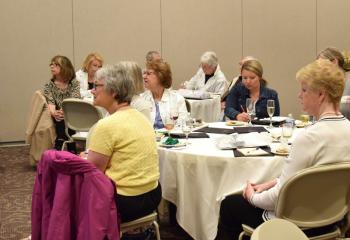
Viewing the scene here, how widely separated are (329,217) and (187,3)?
6464 millimetres

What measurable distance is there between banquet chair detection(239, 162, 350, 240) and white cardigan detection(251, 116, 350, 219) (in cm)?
9

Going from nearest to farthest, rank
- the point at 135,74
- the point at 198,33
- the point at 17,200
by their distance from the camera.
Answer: the point at 135,74 < the point at 17,200 < the point at 198,33

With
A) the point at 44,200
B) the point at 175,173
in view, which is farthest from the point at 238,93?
the point at 44,200

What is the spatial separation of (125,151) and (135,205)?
309 mm

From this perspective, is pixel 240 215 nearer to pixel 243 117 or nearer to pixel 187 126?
pixel 187 126

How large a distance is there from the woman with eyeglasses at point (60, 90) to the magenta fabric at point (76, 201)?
141 inches

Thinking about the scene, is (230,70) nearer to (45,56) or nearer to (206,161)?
(45,56)


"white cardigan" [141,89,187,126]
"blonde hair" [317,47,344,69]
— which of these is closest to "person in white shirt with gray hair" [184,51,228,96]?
"blonde hair" [317,47,344,69]

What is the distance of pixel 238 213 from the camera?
9.14 ft

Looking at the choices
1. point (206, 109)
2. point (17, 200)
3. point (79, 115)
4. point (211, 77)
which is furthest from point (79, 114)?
point (211, 77)

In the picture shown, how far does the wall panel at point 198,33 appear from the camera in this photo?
8.43 m

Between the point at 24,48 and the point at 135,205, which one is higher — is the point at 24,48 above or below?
above

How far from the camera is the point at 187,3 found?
332 inches

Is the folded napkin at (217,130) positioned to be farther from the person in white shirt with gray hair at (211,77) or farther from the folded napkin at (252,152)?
the person in white shirt with gray hair at (211,77)
